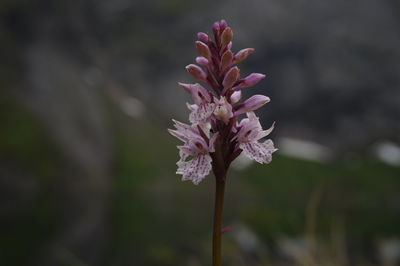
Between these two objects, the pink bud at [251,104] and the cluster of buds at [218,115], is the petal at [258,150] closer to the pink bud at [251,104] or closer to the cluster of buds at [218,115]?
the cluster of buds at [218,115]

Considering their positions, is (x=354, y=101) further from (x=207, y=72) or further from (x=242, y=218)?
(x=207, y=72)

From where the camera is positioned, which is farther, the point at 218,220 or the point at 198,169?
the point at 198,169

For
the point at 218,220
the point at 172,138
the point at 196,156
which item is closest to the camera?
the point at 218,220

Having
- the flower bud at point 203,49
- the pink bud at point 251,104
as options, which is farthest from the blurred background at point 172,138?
the flower bud at point 203,49

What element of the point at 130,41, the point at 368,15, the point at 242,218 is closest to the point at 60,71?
the point at 242,218

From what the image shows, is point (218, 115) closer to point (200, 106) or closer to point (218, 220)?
point (200, 106)

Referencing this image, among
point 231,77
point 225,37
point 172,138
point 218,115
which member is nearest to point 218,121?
point 218,115
